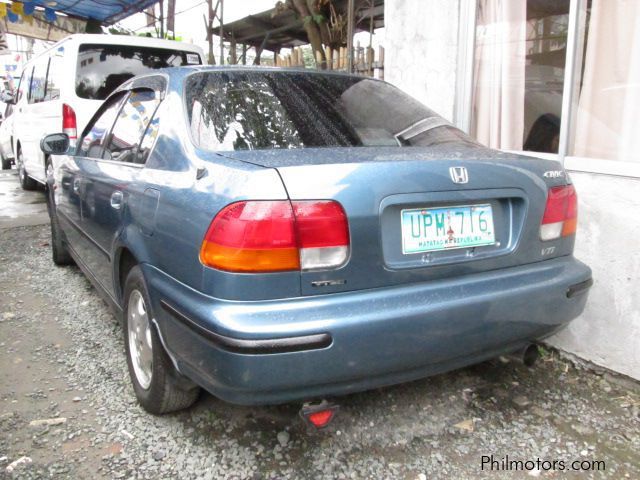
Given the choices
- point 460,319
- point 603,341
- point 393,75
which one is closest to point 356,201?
point 460,319

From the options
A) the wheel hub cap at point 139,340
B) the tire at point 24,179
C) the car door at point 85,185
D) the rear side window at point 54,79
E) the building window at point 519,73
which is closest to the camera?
the wheel hub cap at point 139,340

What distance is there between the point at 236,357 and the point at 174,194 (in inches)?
27.0

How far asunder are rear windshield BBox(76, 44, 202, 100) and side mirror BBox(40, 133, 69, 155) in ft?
6.55

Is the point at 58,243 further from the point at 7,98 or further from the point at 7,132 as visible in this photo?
the point at 7,132

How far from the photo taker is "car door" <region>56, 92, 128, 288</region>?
10.0 feet

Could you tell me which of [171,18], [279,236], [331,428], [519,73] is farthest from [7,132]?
[279,236]

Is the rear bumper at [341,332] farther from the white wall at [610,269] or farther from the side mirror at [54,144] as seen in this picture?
the side mirror at [54,144]

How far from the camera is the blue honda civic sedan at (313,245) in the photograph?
1663 mm

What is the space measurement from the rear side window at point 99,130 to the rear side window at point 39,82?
12.4 feet

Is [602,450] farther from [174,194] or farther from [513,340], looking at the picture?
[174,194]

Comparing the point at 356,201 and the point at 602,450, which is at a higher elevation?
the point at 356,201

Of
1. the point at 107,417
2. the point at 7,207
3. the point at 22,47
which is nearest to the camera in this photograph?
the point at 107,417

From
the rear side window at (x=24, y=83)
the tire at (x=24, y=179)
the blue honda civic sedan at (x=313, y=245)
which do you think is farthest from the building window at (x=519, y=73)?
the tire at (x=24, y=179)

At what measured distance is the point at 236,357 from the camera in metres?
1.62
